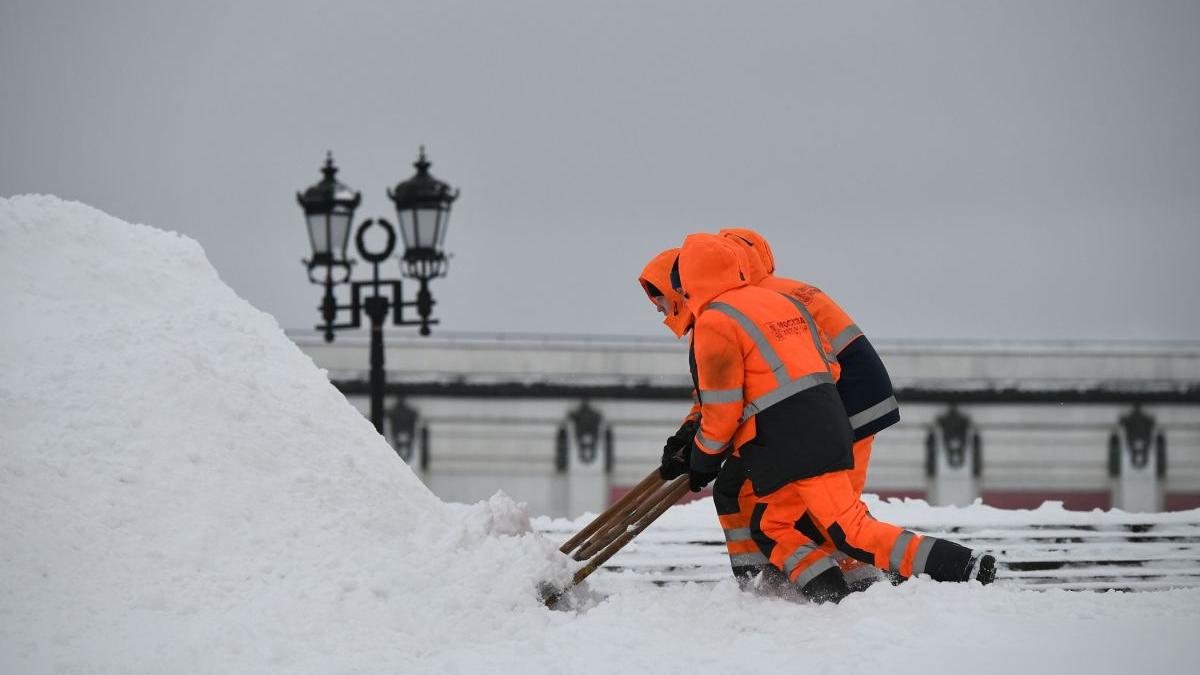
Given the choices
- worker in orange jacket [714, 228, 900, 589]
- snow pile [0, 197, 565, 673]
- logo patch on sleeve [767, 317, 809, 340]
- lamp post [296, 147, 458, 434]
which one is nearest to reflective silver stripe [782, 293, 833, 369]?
logo patch on sleeve [767, 317, 809, 340]

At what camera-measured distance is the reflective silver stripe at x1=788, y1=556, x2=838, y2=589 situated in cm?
528

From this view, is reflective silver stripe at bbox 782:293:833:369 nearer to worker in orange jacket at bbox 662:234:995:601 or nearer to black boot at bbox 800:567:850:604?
worker in orange jacket at bbox 662:234:995:601

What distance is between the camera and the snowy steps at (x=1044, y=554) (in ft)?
21.6

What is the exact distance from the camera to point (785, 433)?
5316 mm

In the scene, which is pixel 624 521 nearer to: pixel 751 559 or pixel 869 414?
pixel 751 559

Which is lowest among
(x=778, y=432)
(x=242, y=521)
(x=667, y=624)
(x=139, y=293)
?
(x=667, y=624)

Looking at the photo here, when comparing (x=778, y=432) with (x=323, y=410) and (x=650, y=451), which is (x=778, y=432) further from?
(x=650, y=451)

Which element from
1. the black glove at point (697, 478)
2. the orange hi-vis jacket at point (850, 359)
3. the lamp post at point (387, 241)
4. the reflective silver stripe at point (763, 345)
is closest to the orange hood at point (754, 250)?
the orange hi-vis jacket at point (850, 359)

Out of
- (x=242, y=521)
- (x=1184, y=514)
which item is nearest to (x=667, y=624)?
(x=242, y=521)

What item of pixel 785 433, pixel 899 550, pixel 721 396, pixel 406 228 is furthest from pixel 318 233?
pixel 899 550

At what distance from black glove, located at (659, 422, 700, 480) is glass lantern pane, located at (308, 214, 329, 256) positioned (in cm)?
593

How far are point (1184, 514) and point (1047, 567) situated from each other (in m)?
2.69

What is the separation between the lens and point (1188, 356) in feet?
78.1

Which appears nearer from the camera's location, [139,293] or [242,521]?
[242,521]
